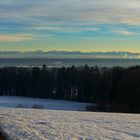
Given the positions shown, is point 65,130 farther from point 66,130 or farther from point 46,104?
point 46,104

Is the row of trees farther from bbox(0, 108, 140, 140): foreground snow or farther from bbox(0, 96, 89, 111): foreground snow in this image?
bbox(0, 108, 140, 140): foreground snow

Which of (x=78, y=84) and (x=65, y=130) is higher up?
(x=78, y=84)

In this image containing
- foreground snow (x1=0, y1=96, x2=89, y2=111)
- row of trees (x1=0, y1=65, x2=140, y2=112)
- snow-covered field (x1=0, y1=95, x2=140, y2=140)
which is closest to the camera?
snow-covered field (x1=0, y1=95, x2=140, y2=140)

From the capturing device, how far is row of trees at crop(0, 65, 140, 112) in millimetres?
66831

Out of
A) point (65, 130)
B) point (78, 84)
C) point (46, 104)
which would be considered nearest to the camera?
point (65, 130)

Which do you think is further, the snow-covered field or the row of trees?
the row of trees

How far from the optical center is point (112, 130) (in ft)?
47.7

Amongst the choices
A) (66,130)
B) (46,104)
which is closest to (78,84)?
(46,104)

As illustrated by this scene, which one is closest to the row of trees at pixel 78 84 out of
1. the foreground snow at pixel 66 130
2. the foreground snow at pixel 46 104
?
the foreground snow at pixel 46 104

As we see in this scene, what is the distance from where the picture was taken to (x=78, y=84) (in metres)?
92.8

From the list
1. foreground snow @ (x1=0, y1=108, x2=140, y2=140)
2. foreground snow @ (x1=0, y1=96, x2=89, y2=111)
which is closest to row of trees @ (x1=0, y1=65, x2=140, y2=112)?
foreground snow @ (x1=0, y1=96, x2=89, y2=111)

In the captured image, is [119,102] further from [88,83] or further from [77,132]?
[77,132]

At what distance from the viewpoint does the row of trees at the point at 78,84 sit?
6683cm

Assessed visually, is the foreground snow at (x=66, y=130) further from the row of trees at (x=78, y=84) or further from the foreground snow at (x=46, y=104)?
the row of trees at (x=78, y=84)
